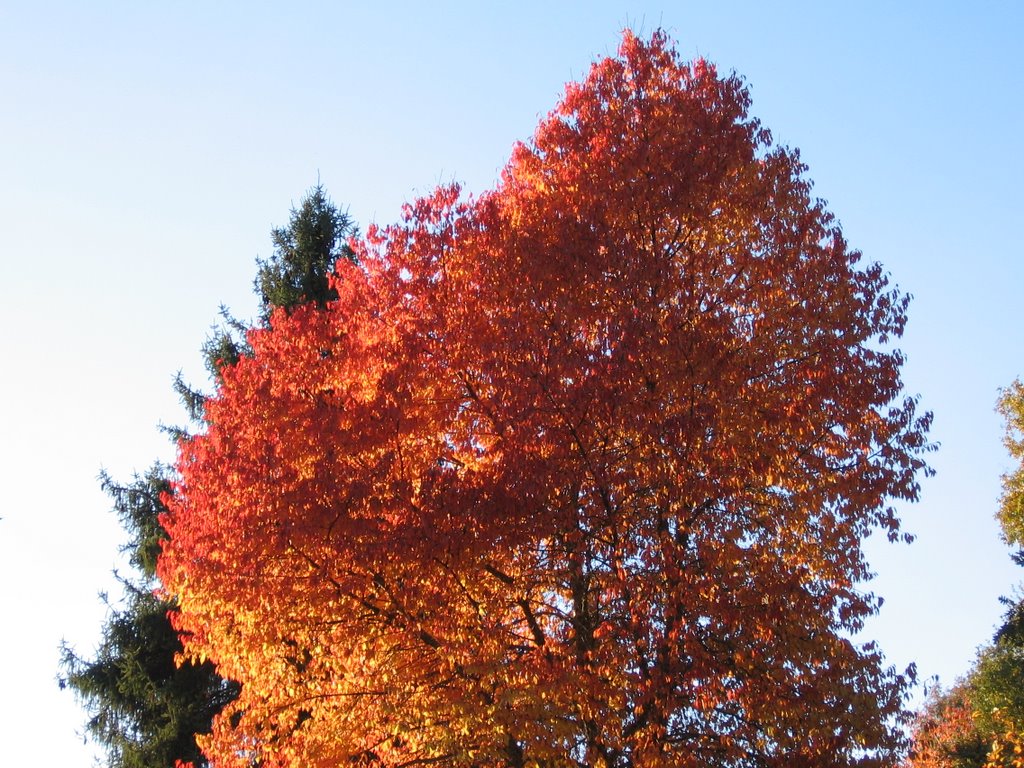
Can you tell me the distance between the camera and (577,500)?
11.6 m

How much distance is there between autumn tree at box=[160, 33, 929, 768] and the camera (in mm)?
10750

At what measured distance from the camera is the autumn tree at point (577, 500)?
35.3 ft

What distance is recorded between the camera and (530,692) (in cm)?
1030

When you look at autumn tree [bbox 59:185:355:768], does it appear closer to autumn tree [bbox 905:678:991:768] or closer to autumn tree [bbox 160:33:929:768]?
autumn tree [bbox 160:33:929:768]

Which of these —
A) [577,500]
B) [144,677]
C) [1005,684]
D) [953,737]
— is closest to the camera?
[577,500]

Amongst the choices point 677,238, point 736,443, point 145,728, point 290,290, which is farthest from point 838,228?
point 145,728

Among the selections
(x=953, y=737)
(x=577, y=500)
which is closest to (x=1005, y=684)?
(x=953, y=737)

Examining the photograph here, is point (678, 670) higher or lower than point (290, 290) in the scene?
lower

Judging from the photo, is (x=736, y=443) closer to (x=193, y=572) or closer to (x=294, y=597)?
(x=294, y=597)

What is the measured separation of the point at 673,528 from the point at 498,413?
2.61m

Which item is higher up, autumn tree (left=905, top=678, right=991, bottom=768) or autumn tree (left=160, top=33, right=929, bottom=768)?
autumn tree (left=160, top=33, right=929, bottom=768)

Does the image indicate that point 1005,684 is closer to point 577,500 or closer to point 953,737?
point 953,737

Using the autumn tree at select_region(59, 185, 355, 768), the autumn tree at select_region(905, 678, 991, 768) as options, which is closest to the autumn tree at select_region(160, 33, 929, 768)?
the autumn tree at select_region(59, 185, 355, 768)

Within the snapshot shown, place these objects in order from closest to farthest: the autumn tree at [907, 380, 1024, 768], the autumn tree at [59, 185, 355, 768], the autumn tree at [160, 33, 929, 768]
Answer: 1. the autumn tree at [160, 33, 929, 768]
2. the autumn tree at [59, 185, 355, 768]
3. the autumn tree at [907, 380, 1024, 768]
